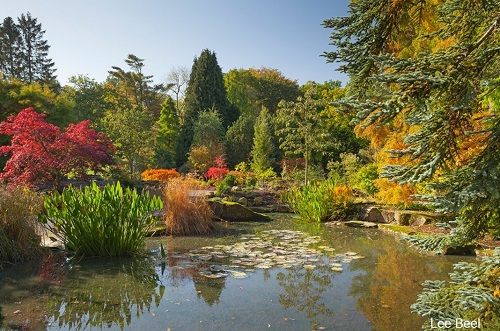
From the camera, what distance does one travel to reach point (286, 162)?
19.1 meters

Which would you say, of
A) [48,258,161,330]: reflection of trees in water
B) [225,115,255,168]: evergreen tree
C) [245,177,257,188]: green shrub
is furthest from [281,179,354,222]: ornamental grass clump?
[225,115,255,168]: evergreen tree

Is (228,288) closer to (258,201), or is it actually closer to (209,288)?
A: (209,288)

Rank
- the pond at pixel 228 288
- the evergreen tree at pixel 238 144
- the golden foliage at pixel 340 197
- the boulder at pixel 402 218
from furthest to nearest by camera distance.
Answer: the evergreen tree at pixel 238 144 < the golden foliage at pixel 340 197 < the boulder at pixel 402 218 < the pond at pixel 228 288

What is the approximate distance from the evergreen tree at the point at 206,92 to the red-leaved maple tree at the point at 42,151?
45.2 ft

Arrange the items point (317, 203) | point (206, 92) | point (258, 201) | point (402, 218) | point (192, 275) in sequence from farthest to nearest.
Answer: point (206, 92)
point (258, 201)
point (317, 203)
point (402, 218)
point (192, 275)

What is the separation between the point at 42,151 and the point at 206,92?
16.2m

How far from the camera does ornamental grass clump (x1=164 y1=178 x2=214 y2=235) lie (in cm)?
717

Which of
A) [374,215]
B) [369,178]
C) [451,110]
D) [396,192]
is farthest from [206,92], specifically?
[451,110]

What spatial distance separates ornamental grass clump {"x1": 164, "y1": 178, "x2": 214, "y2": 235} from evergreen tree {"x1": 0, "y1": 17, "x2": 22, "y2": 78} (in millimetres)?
30122

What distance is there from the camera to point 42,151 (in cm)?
855

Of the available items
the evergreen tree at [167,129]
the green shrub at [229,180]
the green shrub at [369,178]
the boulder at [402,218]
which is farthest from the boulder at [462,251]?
the evergreen tree at [167,129]

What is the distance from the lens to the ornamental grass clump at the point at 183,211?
7168 mm

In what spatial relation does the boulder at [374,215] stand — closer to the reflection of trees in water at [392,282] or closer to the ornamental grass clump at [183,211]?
the reflection of trees in water at [392,282]

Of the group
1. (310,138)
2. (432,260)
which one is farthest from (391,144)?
(310,138)
